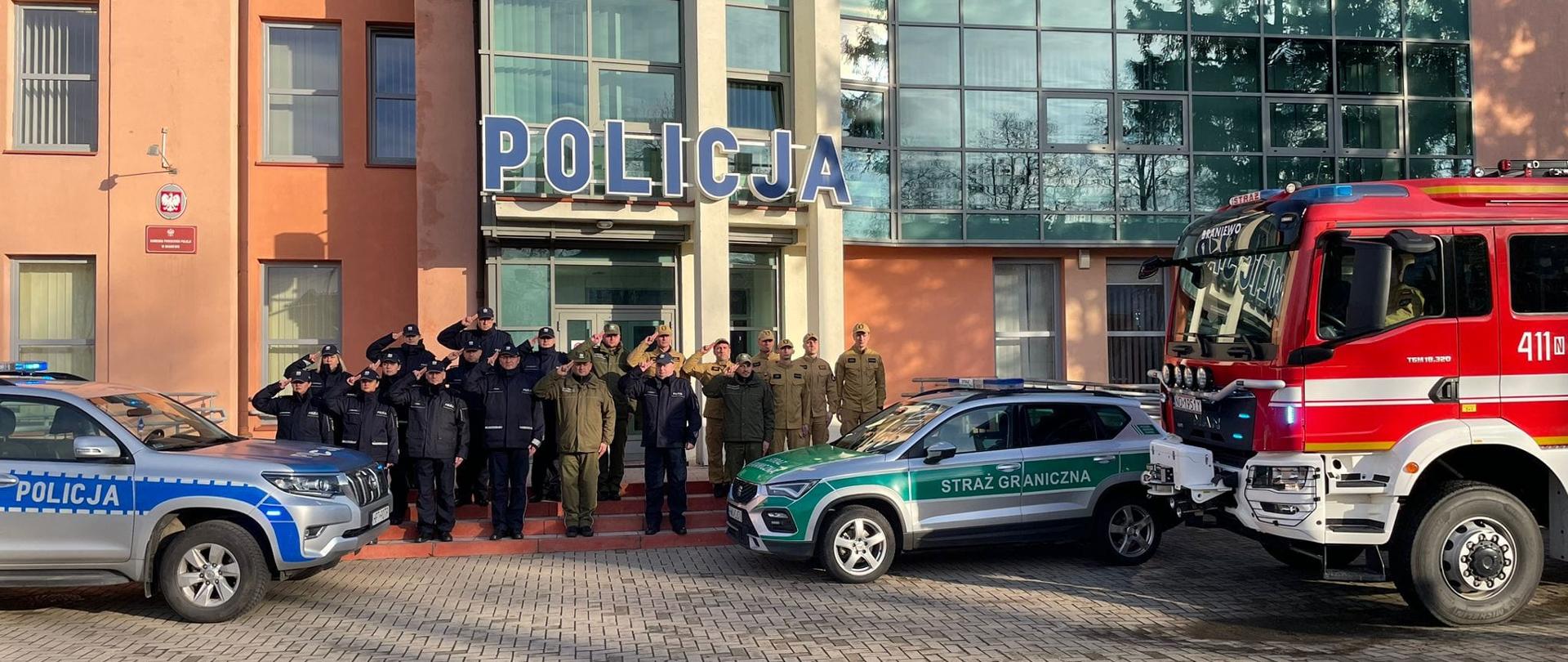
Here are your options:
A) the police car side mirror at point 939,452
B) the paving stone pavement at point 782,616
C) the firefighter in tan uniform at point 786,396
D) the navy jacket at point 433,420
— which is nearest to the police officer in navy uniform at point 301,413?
the navy jacket at point 433,420

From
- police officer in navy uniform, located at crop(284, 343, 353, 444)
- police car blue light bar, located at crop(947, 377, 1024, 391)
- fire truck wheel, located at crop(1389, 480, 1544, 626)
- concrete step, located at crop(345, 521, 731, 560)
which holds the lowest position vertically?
concrete step, located at crop(345, 521, 731, 560)

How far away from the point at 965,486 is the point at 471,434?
512cm

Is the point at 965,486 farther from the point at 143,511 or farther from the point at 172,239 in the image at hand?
the point at 172,239

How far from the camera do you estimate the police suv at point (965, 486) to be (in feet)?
29.6

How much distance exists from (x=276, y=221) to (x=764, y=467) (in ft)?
29.6

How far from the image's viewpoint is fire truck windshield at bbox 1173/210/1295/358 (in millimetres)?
7613

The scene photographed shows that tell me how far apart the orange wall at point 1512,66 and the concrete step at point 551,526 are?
14153 mm

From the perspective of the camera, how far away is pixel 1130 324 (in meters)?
17.0

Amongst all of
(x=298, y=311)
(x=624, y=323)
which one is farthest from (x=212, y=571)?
(x=298, y=311)

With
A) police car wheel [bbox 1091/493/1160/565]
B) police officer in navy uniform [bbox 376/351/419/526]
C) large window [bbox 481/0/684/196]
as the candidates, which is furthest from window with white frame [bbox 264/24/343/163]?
police car wheel [bbox 1091/493/1160/565]

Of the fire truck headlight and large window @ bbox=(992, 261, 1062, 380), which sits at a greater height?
large window @ bbox=(992, 261, 1062, 380)

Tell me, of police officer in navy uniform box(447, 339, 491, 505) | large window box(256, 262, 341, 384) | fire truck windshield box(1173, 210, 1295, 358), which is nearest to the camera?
fire truck windshield box(1173, 210, 1295, 358)

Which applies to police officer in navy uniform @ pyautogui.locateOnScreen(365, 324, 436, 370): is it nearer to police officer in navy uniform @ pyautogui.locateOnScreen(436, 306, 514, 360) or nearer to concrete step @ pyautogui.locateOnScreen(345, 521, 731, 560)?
police officer in navy uniform @ pyautogui.locateOnScreen(436, 306, 514, 360)

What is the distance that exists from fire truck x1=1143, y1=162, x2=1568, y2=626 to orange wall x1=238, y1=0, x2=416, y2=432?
11298 millimetres
